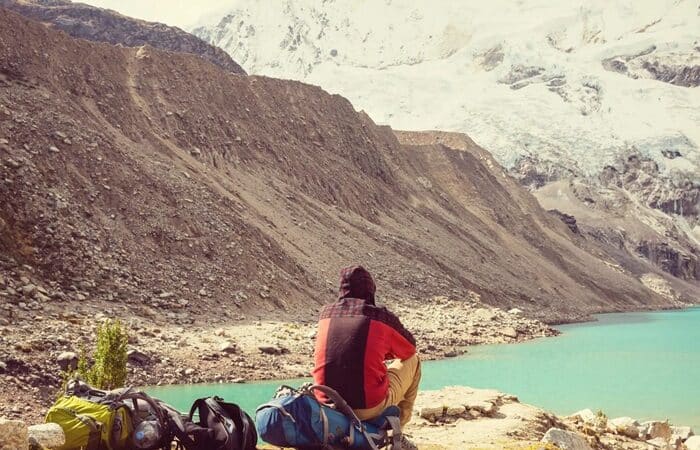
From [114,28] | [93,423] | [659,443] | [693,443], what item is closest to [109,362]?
[93,423]

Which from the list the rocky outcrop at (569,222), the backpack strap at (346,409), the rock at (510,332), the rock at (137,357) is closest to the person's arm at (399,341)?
the backpack strap at (346,409)

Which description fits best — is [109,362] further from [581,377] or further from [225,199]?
[225,199]

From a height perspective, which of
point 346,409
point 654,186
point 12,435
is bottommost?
point 12,435

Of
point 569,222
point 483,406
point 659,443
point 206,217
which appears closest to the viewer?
point 483,406

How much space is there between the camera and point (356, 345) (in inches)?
319

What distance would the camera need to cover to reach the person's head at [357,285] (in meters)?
8.36

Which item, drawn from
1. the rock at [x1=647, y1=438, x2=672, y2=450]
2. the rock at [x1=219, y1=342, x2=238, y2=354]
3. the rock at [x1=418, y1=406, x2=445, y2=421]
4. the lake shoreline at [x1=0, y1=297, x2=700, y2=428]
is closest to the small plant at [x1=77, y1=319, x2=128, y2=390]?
the lake shoreline at [x1=0, y1=297, x2=700, y2=428]

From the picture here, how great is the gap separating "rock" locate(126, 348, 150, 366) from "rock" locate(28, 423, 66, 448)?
706 inches

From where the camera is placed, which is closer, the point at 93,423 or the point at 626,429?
the point at 93,423

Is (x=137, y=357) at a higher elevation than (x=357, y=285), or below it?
below

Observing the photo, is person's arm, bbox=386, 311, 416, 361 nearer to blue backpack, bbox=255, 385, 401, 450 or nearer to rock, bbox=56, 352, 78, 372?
blue backpack, bbox=255, 385, 401, 450

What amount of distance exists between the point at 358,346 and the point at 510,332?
131 feet

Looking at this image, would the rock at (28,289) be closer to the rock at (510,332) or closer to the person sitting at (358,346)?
the person sitting at (358,346)

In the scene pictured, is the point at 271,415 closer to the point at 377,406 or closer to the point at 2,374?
the point at 377,406
